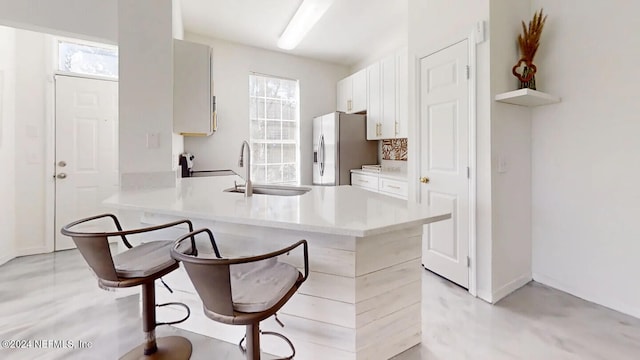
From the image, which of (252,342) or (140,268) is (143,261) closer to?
(140,268)

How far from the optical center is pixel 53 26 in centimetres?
225

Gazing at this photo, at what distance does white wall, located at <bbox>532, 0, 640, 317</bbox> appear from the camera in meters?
2.14

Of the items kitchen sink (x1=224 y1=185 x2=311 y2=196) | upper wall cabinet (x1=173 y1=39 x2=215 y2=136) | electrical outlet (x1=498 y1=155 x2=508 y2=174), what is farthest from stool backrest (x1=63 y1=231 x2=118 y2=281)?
electrical outlet (x1=498 y1=155 x2=508 y2=174)

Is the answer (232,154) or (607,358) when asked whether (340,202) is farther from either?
(232,154)

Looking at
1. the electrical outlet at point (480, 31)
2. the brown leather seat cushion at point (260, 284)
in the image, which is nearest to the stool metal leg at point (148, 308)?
the brown leather seat cushion at point (260, 284)

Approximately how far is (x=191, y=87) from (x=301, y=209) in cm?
197

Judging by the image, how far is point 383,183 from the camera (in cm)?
395

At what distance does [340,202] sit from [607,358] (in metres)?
1.72

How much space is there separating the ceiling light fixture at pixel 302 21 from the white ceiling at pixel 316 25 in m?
0.08

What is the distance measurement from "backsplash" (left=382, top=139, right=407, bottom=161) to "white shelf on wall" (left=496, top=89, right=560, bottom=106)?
195 centimetres

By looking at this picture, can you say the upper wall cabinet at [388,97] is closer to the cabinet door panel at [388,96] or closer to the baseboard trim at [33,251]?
the cabinet door panel at [388,96]

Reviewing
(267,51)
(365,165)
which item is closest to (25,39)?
(267,51)

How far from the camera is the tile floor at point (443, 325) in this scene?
173 cm

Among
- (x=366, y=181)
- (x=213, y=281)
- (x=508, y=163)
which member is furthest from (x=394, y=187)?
(x=213, y=281)
